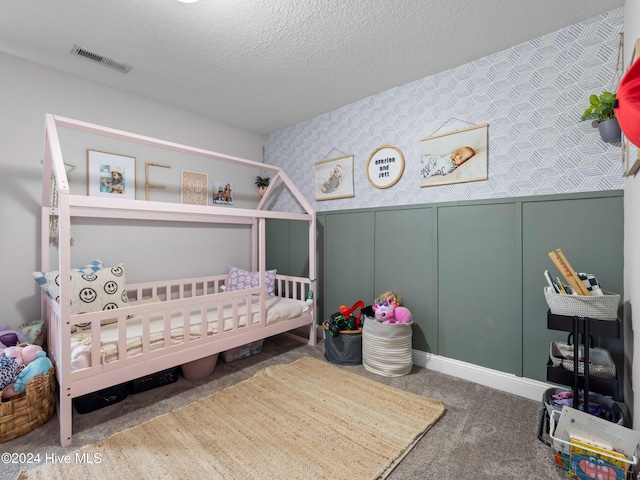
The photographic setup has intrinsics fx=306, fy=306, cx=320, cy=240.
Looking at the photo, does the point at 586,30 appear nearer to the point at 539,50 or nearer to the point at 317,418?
the point at 539,50

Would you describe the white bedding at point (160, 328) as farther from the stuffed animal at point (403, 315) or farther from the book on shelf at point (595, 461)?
the book on shelf at point (595, 461)

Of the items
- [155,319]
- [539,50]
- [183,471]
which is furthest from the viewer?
[155,319]

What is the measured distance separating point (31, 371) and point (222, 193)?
7.44 ft

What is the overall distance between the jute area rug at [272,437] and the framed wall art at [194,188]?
1964 millimetres

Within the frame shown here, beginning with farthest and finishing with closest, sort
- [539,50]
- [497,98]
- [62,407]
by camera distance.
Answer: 1. [497,98]
2. [539,50]
3. [62,407]

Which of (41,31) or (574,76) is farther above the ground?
(41,31)

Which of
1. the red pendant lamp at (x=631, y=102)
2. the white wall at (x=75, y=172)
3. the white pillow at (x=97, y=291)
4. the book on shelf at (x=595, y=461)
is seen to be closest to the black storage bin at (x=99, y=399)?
the white pillow at (x=97, y=291)

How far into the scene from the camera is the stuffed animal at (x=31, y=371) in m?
1.67

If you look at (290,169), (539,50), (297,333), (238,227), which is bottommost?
(297,333)

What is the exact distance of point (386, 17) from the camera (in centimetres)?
188

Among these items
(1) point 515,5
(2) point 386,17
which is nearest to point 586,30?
(1) point 515,5

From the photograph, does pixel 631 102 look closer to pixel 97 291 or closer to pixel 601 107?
pixel 601 107

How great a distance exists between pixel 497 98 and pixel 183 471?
2.96 m

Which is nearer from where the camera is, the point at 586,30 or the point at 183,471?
the point at 183,471
